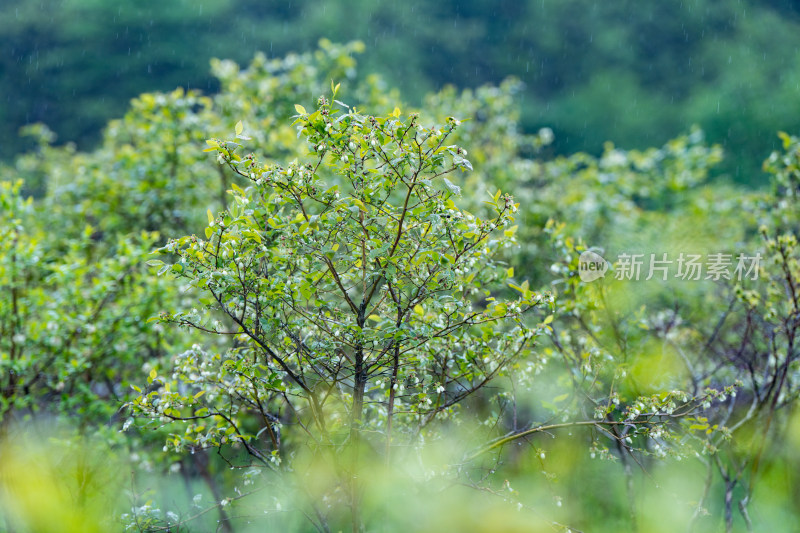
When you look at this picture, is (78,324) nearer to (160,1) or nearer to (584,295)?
(584,295)

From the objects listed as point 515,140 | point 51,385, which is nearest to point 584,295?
point 51,385

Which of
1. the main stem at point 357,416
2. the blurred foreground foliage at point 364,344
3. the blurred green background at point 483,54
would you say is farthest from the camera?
the blurred green background at point 483,54

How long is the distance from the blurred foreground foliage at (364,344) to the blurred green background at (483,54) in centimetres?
1169

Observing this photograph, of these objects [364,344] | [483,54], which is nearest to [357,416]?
[364,344]

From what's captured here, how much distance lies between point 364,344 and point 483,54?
18492 mm

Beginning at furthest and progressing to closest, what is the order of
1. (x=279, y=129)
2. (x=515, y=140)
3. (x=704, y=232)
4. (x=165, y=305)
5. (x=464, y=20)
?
(x=464, y=20) < (x=515, y=140) < (x=704, y=232) < (x=279, y=129) < (x=165, y=305)

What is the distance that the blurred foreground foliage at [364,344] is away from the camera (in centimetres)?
233

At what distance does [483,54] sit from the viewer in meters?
19.5

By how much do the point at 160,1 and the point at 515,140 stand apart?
47.3ft

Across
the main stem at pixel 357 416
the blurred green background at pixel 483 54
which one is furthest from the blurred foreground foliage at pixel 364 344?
the blurred green background at pixel 483 54

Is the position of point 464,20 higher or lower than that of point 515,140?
higher

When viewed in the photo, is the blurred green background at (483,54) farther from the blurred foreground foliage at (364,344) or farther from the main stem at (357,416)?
the main stem at (357,416)

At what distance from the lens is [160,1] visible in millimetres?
18062

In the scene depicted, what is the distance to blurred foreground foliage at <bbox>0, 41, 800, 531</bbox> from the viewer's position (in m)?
2.33
